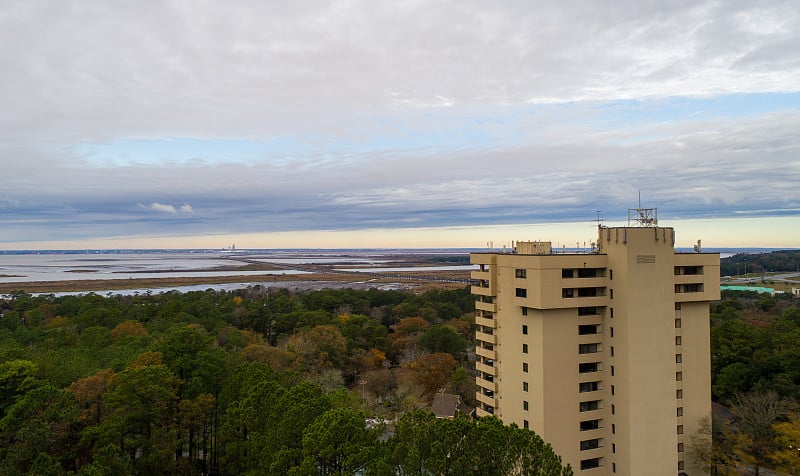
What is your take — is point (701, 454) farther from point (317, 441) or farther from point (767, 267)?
point (767, 267)

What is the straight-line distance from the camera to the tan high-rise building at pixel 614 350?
72.6 ft

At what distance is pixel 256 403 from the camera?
19.0 metres

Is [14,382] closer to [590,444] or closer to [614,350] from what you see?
[590,444]

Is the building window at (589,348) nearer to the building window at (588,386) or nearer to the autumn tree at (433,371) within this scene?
the building window at (588,386)

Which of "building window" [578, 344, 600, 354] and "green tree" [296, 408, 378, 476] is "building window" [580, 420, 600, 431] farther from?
"green tree" [296, 408, 378, 476]

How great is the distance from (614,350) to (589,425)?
3825mm

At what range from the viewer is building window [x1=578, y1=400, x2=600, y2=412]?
75.3 feet

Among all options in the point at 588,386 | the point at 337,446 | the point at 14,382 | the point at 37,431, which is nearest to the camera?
the point at 337,446

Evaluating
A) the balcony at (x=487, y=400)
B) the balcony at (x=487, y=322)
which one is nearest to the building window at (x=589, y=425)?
the balcony at (x=487, y=400)

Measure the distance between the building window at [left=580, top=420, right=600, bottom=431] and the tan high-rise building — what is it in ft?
0.16

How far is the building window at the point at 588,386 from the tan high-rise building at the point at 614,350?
7 cm

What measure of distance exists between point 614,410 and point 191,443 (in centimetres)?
1999

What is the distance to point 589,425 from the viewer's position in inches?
910

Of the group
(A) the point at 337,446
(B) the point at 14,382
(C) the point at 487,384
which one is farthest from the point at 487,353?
(B) the point at 14,382
